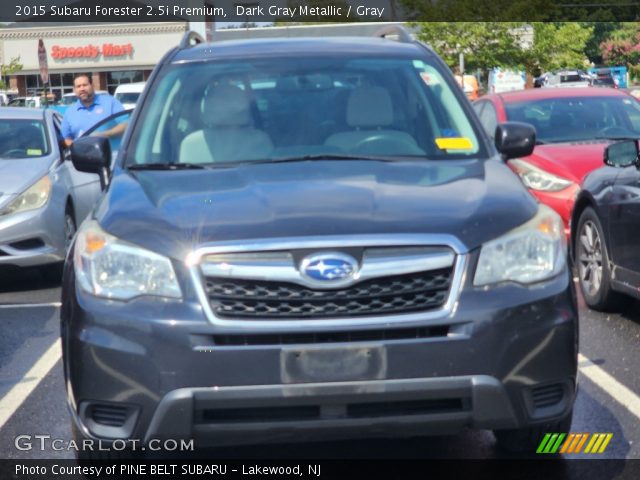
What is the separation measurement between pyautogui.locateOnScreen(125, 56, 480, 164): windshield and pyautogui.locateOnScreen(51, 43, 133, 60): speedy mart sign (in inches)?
2624

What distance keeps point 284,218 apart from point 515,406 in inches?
39.5

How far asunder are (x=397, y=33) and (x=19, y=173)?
477 cm

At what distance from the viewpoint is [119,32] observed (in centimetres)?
Result: 7100

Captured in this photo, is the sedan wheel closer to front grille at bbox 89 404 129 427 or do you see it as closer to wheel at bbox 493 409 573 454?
wheel at bbox 493 409 573 454

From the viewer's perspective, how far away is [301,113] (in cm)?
561

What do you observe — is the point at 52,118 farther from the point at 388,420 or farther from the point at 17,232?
the point at 388,420

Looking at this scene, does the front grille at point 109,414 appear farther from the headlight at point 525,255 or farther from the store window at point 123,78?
the store window at point 123,78

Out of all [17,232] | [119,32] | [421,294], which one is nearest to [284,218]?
[421,294]

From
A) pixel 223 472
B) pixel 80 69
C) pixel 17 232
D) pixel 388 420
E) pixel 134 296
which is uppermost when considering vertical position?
pixel 134 296

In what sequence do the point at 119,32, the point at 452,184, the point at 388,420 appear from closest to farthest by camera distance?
the point at 388,420, the point at 452,184, the point at 119,32

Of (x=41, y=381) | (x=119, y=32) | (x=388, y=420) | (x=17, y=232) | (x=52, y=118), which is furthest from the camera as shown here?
(x=119, y=32)

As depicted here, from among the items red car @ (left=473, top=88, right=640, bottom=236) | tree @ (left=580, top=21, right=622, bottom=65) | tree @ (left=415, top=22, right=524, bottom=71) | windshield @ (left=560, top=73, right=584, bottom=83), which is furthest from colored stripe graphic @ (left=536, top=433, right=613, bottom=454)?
tree @ (left=580, top=21, right=622, bottom=65)

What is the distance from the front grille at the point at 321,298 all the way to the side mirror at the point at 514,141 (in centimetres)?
171

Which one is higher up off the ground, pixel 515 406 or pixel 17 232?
pixel 515 406
